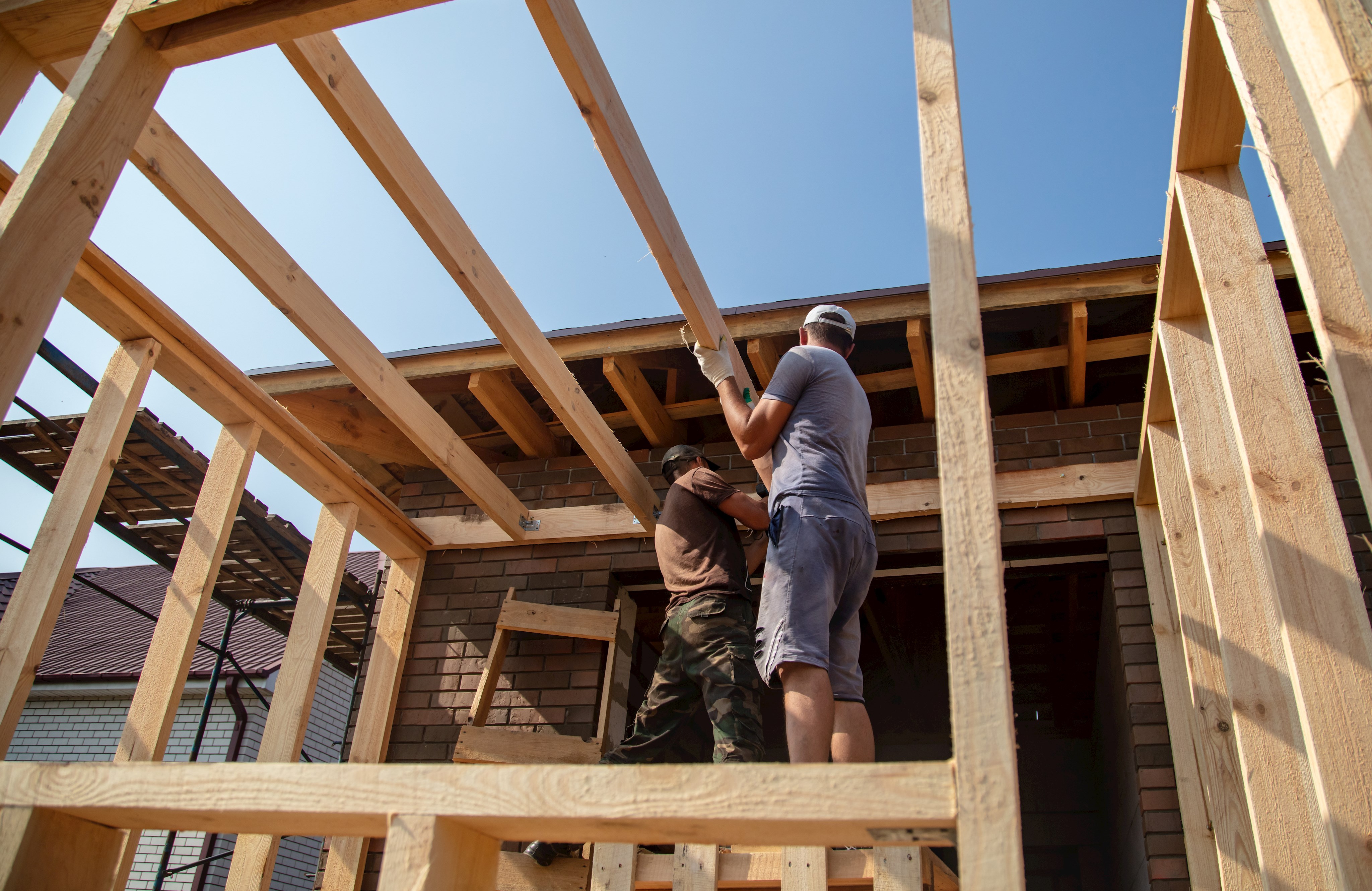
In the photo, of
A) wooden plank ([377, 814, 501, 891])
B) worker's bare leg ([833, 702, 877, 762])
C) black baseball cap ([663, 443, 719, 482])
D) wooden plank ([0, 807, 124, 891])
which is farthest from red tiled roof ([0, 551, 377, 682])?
wooden plank ([377, 814, 501, 891])

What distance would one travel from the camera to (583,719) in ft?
15.4

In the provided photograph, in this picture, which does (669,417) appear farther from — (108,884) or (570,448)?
(108,884)

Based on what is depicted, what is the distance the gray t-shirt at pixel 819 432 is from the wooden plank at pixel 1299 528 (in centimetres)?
107

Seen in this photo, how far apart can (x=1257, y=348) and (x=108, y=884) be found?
2588 millimetres

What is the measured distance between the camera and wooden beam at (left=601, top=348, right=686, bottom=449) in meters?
4.84

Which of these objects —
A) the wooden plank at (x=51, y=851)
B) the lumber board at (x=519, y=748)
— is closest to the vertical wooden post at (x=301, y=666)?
the lumber board at (x=519, y=748)

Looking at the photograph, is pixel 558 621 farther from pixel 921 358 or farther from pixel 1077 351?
pixel 1077 351

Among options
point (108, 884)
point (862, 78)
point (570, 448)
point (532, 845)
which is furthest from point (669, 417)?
point (108, 884)

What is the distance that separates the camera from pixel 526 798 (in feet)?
4.01

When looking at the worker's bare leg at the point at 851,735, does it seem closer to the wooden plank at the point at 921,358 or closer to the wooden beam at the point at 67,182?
the wooden plank at the point at 921,358

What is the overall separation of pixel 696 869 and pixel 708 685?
0.64 m

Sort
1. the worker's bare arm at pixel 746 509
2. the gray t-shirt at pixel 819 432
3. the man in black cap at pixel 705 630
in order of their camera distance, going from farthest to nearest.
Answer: the worker's bare arm at pixel 746 509 < the man in black cap at pixel 705 630 < the gray t-shirt at pixel 819 432

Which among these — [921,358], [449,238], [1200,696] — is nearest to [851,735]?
[1200,696]

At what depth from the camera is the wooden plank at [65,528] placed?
281 centimetres
